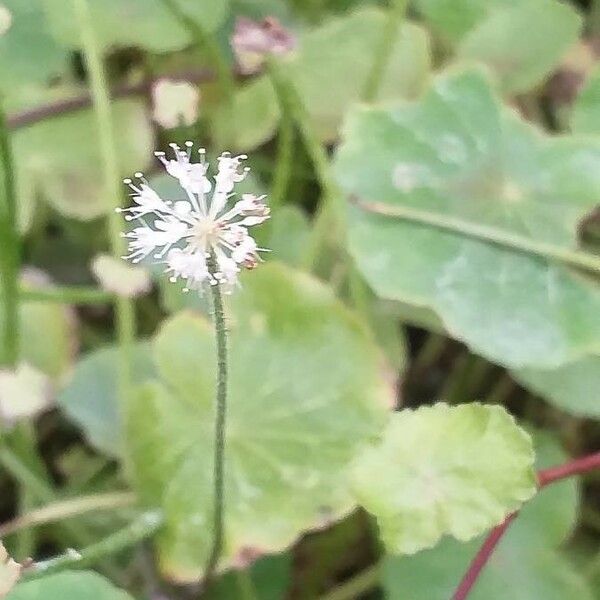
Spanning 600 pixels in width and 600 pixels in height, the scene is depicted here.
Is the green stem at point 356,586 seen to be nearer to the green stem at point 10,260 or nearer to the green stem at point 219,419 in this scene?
the green stem at point 219,419

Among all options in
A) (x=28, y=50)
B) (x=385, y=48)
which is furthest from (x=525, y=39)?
(x=28, y=50)

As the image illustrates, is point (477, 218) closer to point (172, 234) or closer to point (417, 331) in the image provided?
point (417, 331)

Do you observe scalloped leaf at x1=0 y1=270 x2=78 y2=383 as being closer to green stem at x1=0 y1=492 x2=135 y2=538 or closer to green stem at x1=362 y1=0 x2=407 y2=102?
green stem at x1=0 y1=492 x2=135 y2=538

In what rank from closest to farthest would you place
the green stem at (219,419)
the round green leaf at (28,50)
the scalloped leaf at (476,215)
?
the green stem at (219,419)
the scalloped leaf at (476,215)
the round green leaf at (28,50)

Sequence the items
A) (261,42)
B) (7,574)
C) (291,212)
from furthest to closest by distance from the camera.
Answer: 1. (291,212)
2. (261,42)
3. (7,574)

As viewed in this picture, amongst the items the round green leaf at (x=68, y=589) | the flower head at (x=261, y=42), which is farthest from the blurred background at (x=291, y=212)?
the round green leaf at (x=68, y=589)

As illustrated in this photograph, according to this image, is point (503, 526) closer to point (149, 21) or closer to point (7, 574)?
point (7, 574)

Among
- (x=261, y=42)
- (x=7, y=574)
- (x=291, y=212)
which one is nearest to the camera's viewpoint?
(x=7, y=574)
